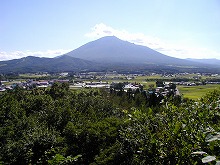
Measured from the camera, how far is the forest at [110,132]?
3.50 meters

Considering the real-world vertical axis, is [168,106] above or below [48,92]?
above

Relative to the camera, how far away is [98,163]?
2288 centimetres

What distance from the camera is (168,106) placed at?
14.6 feet

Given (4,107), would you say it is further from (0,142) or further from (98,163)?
(98,163)

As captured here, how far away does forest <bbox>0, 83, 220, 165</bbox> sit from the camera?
11.5 ft

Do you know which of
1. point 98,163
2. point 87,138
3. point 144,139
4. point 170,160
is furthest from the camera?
point 87,138

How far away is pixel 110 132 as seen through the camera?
2852 centimetres

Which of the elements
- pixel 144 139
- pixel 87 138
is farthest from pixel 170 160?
pixel 87 138

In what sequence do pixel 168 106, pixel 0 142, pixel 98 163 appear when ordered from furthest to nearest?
1. pixel 0 142
2. pixel 98 163
3. pixel 168 106

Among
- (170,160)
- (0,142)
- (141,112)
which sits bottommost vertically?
(0,142)

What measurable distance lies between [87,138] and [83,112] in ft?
53.3

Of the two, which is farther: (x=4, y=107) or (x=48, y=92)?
(x=48, y=92)

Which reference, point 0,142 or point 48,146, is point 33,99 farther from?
point 48,146

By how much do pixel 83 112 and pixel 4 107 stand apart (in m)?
12.2
